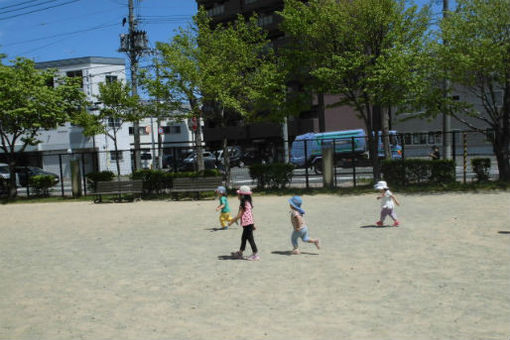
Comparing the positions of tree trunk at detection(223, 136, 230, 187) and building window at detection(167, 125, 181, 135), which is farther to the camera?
building window at detection(167, 125, 181, 135)

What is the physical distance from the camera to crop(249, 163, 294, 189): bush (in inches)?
808

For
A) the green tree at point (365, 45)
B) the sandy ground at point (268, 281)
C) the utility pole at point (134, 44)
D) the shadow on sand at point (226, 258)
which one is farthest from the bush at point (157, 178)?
the shadow on sand at point (226, 258)

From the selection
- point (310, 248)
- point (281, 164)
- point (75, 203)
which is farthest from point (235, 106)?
point (310, 248)

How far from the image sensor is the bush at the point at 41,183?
2394 cm

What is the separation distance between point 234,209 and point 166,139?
5065 cm

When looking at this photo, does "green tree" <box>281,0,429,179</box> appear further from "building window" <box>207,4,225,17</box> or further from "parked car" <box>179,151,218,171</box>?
"building window" <box>207,4,225,17</box>

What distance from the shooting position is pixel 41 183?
78.5ft

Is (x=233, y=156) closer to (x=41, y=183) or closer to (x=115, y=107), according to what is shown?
(x=115, y=107)

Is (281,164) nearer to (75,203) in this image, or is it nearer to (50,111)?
(75,203)

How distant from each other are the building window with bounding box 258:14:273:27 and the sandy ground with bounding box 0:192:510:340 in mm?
36810

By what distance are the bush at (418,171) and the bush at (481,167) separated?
0.95 meters

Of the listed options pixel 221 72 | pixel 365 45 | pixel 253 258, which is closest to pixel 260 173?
pixel 221 72

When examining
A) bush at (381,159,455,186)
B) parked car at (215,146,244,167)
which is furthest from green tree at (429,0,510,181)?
parked car at (215,146,244,167)

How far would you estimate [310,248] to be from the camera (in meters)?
9.12
